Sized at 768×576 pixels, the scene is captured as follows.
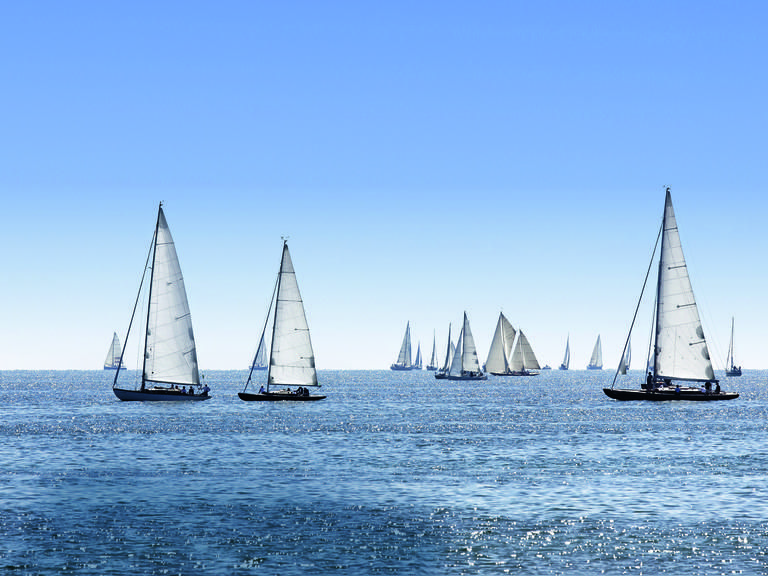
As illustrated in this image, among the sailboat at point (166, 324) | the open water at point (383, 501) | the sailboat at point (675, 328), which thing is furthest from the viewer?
Result: the sailboat at point (675, 328)

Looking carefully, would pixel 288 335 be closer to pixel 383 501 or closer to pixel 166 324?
pixel 166 324

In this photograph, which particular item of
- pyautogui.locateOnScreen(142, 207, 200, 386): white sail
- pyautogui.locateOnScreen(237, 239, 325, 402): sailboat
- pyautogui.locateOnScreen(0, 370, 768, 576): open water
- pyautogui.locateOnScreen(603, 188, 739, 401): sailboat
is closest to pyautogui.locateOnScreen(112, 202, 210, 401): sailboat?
pyautogui.locateOnScreen(142, 207, 200, 386): white sail

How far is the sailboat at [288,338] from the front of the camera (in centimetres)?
9412

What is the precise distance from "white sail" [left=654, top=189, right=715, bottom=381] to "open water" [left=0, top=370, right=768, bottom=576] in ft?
83.5

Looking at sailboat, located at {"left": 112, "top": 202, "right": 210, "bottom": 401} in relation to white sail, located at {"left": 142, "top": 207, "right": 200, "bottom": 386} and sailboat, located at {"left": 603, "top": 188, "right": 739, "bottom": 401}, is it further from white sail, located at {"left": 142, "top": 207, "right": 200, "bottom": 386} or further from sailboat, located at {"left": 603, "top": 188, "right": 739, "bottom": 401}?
sailboat, located at {"left": 603, "top": 188, "right": 739, "bottom": 401}

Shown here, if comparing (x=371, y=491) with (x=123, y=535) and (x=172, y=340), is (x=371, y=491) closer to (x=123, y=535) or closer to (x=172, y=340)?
(x=123, y=535)

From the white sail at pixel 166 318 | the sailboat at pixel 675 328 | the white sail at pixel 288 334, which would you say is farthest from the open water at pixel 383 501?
the sailboat at pixel 675 328

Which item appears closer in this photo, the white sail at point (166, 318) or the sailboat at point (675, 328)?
the white sail at point (166, 318)

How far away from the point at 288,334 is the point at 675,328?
42.2 m

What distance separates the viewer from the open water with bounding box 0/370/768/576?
26.3 meters

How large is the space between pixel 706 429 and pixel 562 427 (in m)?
11.9

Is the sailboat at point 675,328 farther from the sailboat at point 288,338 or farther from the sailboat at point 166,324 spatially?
the sailboat at point 166,324

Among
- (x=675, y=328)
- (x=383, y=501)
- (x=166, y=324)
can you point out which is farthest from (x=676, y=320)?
(x=383, y=501)

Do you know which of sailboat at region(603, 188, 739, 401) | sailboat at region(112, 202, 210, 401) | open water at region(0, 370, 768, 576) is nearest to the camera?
open water at region(0, 370, 768, 576)
